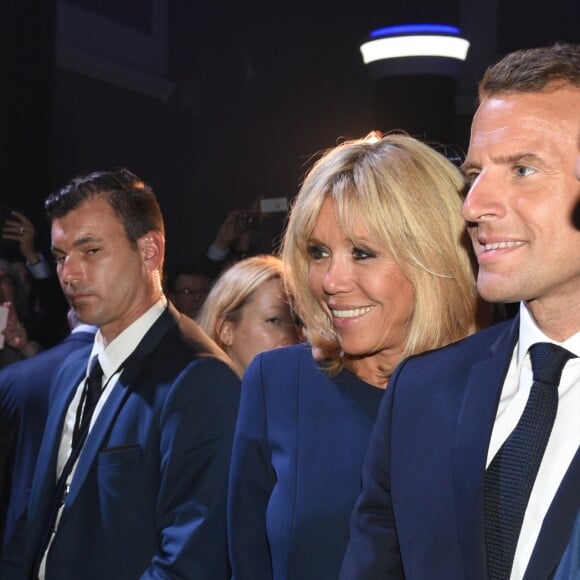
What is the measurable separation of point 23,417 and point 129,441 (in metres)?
0.79

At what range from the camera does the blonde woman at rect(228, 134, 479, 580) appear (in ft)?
7.39

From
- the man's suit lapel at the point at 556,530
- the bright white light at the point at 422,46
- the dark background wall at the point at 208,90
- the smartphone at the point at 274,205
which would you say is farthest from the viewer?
the dark background wall at the point at 208,90

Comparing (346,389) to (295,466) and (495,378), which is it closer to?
(295,466)

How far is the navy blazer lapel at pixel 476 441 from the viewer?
1594 millimetres

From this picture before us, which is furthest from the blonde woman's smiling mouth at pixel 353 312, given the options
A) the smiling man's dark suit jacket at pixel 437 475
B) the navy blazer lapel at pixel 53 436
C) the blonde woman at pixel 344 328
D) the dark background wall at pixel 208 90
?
the dark background wall at pixel 208 90

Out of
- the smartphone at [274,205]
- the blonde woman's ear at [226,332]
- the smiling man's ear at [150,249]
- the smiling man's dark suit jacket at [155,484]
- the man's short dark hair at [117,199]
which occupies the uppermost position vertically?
the smartphone at [274,205]

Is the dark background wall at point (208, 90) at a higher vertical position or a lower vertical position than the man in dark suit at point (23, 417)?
higher

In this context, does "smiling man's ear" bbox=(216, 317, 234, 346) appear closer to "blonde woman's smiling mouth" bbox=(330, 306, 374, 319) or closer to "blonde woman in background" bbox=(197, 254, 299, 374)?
"blonde woman in background" bbox=(197, 254, 299, 374)

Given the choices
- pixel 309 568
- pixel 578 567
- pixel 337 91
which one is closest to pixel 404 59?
pixel 337 91

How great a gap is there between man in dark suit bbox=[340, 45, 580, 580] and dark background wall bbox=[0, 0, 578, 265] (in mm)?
3500

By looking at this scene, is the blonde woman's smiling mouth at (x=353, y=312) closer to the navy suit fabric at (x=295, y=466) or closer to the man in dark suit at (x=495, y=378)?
the navy suit fabric at (x=295, y=466)

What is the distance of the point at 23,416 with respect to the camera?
11.1 feet

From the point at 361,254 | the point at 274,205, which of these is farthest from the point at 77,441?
the point at 274,205

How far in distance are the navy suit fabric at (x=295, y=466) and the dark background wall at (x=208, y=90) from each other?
3039 mm
